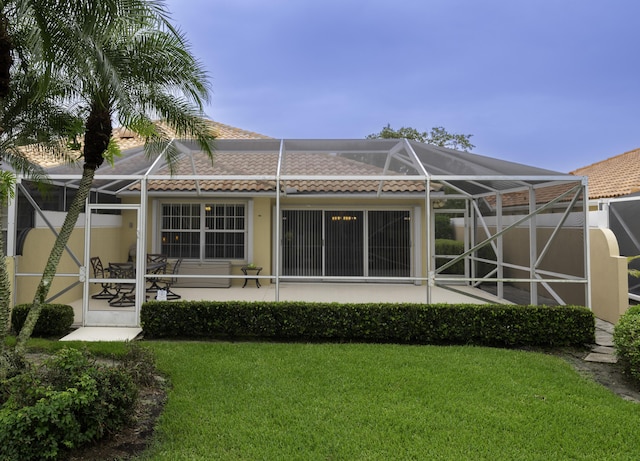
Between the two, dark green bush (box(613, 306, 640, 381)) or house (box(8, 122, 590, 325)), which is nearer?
dark green bush (box(613, 306, 640, 381))

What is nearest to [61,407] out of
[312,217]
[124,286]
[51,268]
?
[51,268]

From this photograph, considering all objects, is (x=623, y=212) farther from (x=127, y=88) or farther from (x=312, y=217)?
(x=127, y=88)

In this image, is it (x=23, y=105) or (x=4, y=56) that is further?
(x=23, y=105)

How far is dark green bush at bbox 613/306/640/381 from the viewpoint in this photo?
5273 millimetres

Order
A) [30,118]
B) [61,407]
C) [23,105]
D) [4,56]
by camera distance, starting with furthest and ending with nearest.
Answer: [30,118]
[23,105]
[4,56]
[61,407]

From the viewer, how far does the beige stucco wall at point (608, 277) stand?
791cm

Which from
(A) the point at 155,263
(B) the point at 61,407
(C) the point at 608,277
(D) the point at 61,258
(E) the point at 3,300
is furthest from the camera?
(A) the point at 155,263

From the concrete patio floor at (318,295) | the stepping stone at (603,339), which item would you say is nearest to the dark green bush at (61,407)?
the concrete patio floor at (318,295)

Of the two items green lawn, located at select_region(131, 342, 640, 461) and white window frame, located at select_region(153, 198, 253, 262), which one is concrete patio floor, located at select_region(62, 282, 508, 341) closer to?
white window frame, located at select_region(153, 198, 253, 262)

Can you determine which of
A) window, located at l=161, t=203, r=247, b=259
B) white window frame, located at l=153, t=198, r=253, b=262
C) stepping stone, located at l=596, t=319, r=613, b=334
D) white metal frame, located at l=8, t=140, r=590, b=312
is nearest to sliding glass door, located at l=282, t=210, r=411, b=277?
white window frame, located at l=153, t=198, r=253, b=262

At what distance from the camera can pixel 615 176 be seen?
13.0 metres

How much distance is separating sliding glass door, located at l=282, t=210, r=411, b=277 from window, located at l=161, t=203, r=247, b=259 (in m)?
1.48

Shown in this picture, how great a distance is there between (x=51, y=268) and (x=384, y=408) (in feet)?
13.9

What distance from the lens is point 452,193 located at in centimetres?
1080
